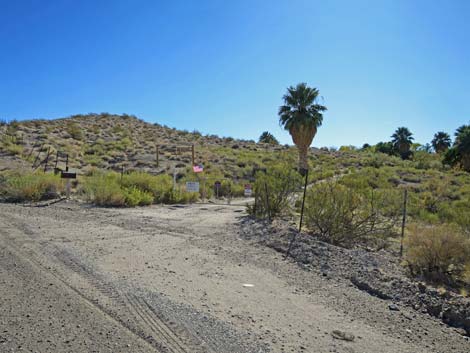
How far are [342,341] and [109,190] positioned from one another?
14227 millimetres

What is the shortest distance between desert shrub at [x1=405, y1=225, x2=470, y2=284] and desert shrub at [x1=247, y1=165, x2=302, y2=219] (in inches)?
215

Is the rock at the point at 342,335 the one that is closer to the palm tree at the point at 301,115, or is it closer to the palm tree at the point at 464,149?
the palm tree at the point at 301,115

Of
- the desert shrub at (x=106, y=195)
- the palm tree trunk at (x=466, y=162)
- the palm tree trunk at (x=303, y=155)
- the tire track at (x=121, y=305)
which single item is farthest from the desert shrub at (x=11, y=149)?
the palm tree trunk at (x=466, y=162)

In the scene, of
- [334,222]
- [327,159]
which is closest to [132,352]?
[334,222]

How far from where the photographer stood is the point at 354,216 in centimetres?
1105

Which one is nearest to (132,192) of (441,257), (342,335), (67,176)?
(67,176)

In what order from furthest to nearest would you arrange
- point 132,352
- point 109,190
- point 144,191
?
point 144,191 → point 109,190 → point 132,352

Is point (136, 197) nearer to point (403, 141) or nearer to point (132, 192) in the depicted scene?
point (132, 192)

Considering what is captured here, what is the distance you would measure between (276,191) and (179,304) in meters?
8.76

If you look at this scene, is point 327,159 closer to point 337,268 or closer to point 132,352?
point 337,268

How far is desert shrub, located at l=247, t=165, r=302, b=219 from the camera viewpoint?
13.7 metres

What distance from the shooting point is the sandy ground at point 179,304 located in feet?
14.0

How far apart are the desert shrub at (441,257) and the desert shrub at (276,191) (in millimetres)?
5471

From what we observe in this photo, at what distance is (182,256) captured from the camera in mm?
8258
